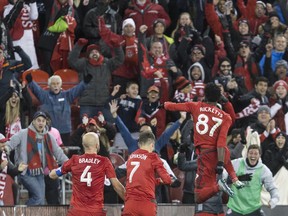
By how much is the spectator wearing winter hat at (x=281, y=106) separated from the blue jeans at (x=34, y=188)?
17.5 ft

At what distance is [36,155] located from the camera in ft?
66.3

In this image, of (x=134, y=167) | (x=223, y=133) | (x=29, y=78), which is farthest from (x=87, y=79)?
(x=134, y=167)

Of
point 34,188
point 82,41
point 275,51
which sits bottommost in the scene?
point 34,188

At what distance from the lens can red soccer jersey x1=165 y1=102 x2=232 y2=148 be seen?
1875 centimetres

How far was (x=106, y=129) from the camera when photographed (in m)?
21.3

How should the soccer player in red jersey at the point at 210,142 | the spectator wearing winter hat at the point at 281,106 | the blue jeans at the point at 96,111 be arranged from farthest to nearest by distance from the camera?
the spectator wearing winter hat at the point at 281,106, the blue jeans at the point at 96,111, the soccer player in red jersey at the point at 210,142

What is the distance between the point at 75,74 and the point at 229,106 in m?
3.14

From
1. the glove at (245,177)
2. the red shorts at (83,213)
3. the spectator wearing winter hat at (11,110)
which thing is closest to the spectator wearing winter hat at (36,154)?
the spectator wearing winter hat at (11,110)

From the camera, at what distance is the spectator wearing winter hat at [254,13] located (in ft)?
88.3

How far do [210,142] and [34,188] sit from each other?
302cm

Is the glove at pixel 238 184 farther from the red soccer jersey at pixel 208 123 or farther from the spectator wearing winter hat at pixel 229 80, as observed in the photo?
the spectator wearing winter hat at pixel 229 80

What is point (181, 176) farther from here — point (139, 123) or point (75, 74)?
point (75, 74)

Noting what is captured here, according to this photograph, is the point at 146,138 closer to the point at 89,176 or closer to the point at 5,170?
the point at 89,176

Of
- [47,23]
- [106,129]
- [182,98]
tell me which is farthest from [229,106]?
[47,23]
